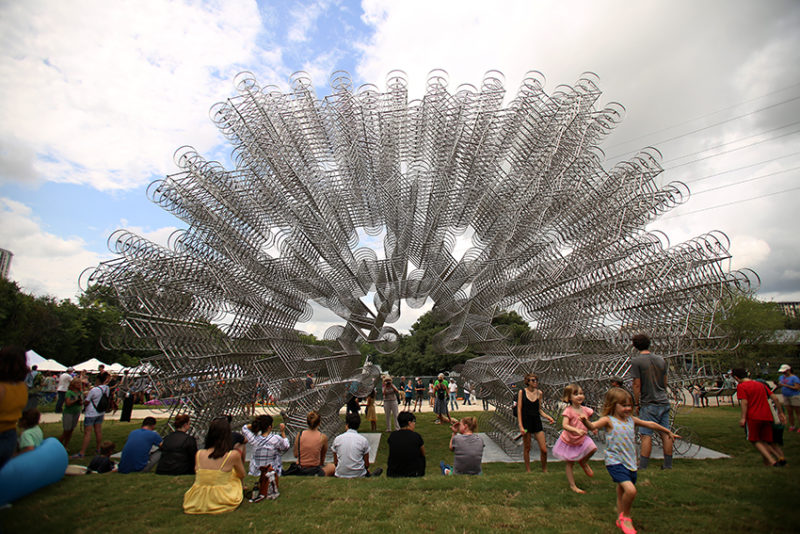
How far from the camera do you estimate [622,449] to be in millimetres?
4562

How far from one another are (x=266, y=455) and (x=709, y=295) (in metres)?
9.34

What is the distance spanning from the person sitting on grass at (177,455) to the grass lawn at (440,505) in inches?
17.6

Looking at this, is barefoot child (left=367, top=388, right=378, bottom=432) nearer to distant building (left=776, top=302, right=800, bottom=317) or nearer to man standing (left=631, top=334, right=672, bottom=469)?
man standing (left=631, top=334, right=672, bottom=469)

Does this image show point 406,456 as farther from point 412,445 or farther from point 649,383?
point 649,383

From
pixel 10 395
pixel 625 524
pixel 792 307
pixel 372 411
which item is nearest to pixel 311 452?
pixel 10 395

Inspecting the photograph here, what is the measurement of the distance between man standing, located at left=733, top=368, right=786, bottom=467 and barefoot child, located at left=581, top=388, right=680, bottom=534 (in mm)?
3082

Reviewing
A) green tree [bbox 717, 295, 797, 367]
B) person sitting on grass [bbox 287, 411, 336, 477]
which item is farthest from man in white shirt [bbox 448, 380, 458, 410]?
green tree [bbox 717, 295, 797, 367]

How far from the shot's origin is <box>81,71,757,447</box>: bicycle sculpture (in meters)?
9.44

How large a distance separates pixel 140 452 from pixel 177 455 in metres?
0.75

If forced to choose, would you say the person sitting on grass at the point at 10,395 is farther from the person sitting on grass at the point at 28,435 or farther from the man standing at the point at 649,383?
the man standing at the point at 649,383

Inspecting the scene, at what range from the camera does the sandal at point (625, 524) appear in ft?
13.6

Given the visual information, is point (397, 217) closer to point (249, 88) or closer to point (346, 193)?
point (346, 193)

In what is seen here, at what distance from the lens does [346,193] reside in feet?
39.1

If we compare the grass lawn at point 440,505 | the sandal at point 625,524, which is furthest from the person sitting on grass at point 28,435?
the sandal at point 625,524
